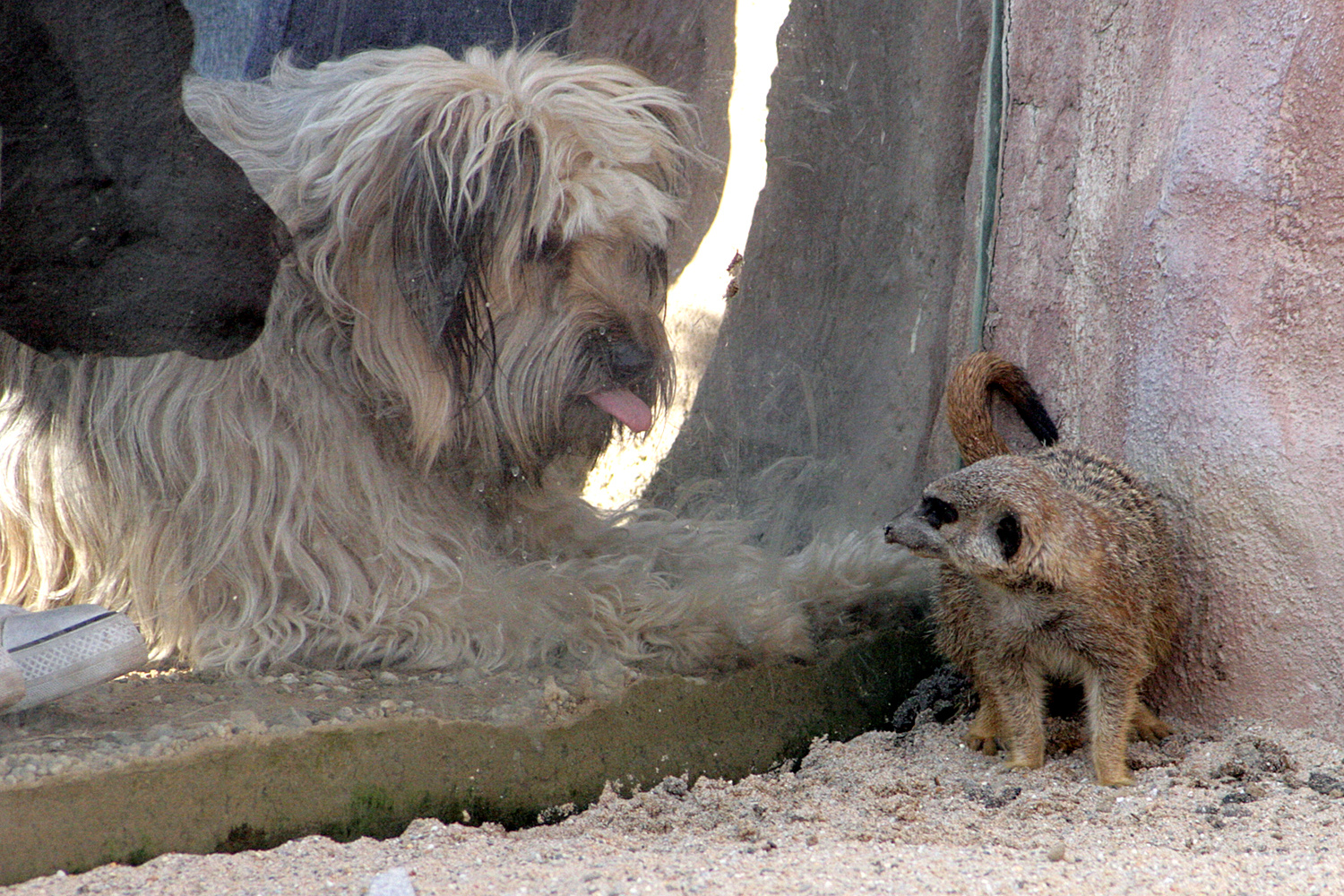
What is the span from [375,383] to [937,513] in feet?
5.09

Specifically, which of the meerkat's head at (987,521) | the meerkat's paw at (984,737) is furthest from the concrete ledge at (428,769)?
the meerkat's head at (987,521)

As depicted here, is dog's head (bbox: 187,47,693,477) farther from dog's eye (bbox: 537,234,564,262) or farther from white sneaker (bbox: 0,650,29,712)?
white sneaker (bbox: 0,650,29,712)

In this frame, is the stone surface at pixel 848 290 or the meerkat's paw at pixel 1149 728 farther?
the stone surface at pixel 848 290

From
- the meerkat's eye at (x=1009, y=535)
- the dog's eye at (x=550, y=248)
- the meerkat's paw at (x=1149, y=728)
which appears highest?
the dog's eye at (x=550, y=248)

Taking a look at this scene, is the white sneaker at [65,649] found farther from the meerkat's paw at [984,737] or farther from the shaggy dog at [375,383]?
the meerkat's paw at [984,737]

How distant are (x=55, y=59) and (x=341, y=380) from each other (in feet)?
3.36

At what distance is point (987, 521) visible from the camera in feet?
9.87

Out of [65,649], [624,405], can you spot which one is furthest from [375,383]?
[65,649]

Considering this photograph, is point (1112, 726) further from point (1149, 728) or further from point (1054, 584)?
point (1054, 584)

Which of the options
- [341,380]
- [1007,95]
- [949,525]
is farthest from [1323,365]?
[341,380]

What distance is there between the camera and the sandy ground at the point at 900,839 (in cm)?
230

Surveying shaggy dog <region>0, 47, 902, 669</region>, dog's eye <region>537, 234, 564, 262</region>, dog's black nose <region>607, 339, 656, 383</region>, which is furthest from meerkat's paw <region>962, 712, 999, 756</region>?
dog's eye <region>537, 234, 564, 262</region>

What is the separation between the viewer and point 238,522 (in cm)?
310

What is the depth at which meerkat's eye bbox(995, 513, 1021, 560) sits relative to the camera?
116 inches
